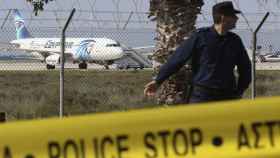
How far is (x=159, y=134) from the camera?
544 cm

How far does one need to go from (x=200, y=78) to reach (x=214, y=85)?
153mm

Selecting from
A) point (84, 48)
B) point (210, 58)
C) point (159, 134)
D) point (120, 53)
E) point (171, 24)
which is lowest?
point (159, 134)

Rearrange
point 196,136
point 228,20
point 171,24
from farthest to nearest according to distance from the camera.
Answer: point 171,24, point 228,20, point 196,136

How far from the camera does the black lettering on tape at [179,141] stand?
17.9 feet

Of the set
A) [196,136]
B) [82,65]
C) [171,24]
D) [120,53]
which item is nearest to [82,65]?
[82,65]

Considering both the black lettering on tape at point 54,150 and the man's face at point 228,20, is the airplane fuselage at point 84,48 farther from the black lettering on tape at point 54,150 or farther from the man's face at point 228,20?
the black lettering on tape at point 54,150

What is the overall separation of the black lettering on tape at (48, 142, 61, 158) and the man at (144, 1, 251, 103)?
→ 1858 mm

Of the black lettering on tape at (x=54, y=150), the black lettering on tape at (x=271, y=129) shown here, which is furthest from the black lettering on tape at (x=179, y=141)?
the black lettering on tape at (x=54, y=150)

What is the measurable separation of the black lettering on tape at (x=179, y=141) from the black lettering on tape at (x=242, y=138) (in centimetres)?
41

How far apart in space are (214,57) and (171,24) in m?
3.54

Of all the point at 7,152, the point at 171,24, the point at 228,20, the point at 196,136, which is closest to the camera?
the point at 7,152

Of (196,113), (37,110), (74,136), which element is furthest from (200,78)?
(37,110)

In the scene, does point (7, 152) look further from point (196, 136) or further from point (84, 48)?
point (84, 48)

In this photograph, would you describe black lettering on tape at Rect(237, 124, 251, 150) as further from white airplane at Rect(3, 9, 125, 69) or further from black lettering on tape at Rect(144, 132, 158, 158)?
white airplane at Rect(3, 9, 125, 69)
